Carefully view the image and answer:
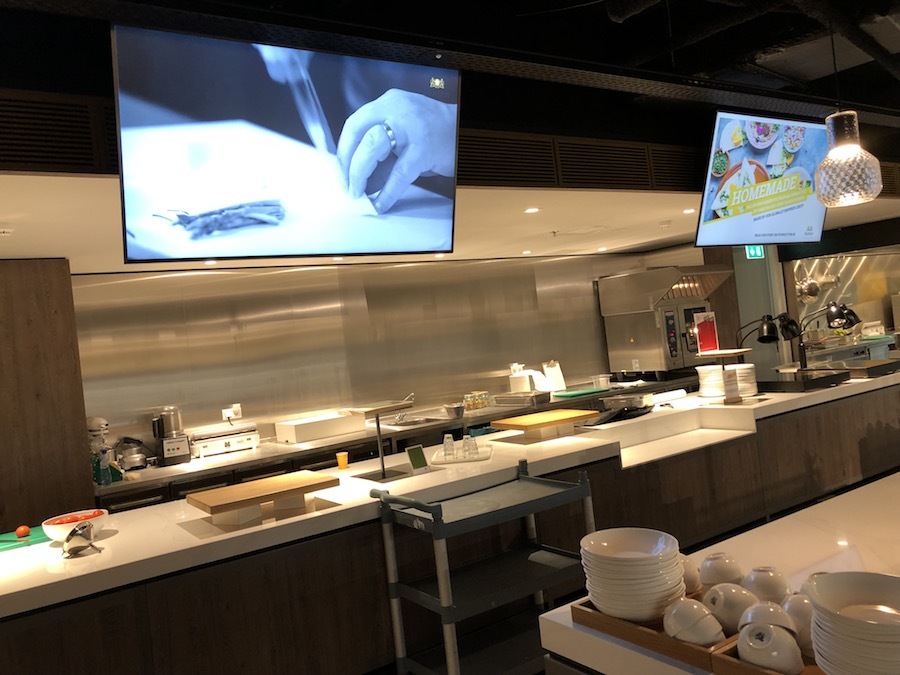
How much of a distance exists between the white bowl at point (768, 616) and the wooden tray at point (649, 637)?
0.05 metres

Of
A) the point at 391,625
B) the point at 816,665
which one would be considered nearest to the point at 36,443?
the point at 391,625

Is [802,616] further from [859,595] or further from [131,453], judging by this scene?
[131,453]

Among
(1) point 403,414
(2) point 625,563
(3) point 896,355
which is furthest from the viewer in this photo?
(3) point 896,355

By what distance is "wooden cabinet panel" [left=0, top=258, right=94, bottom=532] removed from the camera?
3.92 m

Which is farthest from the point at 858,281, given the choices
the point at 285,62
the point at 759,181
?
the point at 285,62

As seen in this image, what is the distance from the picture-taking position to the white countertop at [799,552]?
1.34m

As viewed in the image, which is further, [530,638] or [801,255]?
[801,255]

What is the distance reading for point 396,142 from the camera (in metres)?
2.85

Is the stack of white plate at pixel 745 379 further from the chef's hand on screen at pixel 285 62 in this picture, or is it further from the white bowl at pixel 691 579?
the white bowl at pixel 691 579

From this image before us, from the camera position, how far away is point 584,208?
475 cm

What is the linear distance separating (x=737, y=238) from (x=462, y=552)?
2773 mm

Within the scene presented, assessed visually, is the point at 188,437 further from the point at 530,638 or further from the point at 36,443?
the point at 530,638

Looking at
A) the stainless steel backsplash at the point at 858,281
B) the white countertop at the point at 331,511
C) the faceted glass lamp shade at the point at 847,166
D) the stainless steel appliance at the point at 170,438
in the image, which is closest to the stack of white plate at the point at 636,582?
the white countertop at the point at 331,511

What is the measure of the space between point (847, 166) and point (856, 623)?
262cm
